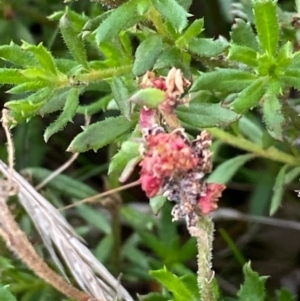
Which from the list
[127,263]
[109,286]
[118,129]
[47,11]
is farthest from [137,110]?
[47,11]

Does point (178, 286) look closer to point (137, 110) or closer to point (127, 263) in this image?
point (137, 110)

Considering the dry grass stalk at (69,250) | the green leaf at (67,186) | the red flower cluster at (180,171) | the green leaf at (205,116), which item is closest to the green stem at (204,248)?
the red flower cluster at (180,171)

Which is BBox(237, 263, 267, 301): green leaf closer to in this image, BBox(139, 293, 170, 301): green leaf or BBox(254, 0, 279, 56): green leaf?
BBox(139, 293, 170, 301): green leaf

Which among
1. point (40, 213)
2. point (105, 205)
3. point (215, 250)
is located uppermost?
point (40, 213)

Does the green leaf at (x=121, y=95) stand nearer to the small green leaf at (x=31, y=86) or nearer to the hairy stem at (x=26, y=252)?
the small green leaf at (x=31, y=86)

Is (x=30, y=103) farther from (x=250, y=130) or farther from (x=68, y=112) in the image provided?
(x=250, y=130)

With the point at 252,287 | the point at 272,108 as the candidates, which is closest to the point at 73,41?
the point at 272,108
